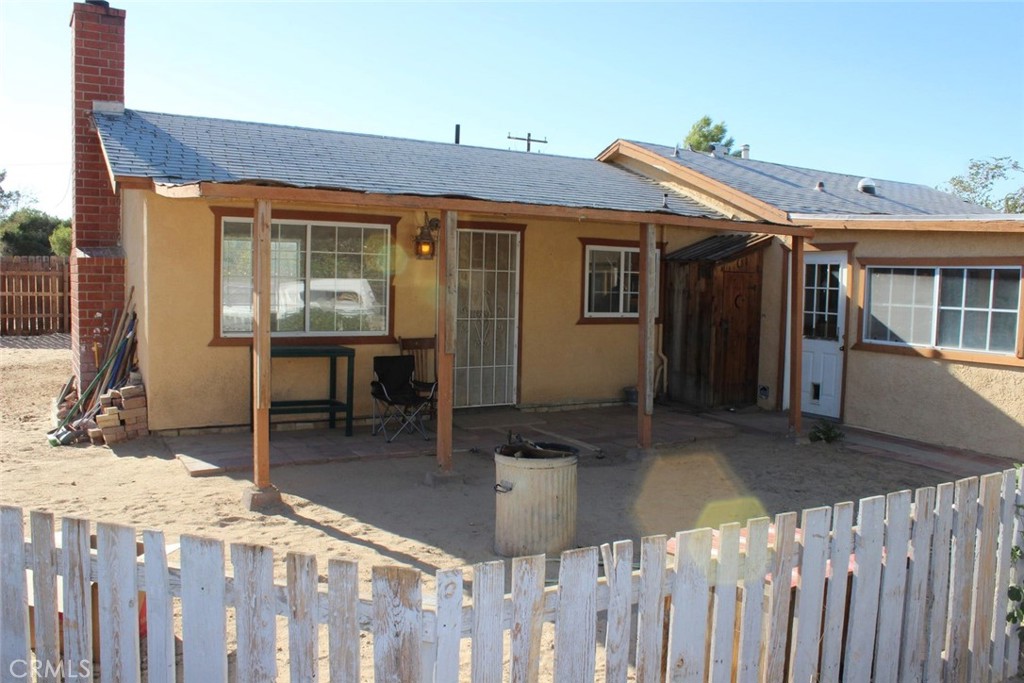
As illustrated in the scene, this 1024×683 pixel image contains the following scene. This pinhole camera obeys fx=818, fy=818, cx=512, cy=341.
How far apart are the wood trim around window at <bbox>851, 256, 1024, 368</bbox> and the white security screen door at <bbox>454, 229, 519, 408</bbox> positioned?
432cm

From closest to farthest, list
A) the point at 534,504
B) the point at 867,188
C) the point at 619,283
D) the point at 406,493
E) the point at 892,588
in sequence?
the point at 892,588
the point at 534,504
the point at 406,493
the point at 619,283
the point at 867,188

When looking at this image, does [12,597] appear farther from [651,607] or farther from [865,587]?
[865,587]

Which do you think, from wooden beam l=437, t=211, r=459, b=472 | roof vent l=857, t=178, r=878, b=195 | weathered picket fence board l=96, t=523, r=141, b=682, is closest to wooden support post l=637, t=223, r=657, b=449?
wooden beam l=437, t=211, r=459, b=472

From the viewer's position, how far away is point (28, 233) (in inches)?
1081

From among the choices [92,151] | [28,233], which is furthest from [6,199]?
[92,151]

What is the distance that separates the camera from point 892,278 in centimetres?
981

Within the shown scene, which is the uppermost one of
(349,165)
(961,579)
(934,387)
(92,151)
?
(92,151)

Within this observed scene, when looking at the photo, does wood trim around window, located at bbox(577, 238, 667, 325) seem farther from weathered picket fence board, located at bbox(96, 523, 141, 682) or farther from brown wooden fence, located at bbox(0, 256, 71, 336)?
brown wooden fence, located at bbox(0, 256, 71, 336)

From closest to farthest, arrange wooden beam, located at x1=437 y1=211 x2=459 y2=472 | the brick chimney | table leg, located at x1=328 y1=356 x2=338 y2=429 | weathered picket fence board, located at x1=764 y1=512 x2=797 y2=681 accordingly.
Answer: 1. weathered picket fence board, located at x1=764 y1=512 x2=797 y2=681
2. wooden beam, located at x1=437 y1=211 x2=459 y2=472
3. table leg, located at x1=328 y1=356 x2=338 y2=429
4. the brick chimney

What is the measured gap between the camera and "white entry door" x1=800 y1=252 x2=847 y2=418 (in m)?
10.5

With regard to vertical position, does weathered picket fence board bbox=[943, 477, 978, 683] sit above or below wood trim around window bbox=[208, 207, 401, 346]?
below

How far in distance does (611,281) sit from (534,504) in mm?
6579

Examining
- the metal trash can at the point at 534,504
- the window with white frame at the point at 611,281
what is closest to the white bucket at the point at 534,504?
the metal trash can at the point at 534,504

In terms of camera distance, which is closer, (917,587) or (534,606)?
(534,606)
